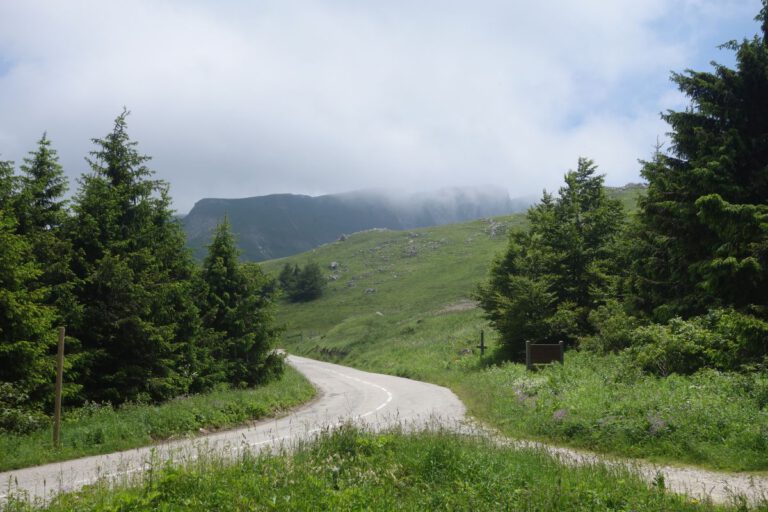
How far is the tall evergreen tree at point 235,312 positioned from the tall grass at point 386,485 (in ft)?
56.9

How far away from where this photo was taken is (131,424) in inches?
544

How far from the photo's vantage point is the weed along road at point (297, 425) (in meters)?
9.12

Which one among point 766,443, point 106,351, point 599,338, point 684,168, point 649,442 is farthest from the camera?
point 599,338

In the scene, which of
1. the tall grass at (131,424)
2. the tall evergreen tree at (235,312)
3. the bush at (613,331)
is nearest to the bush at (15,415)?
the tall grass at (131,424)

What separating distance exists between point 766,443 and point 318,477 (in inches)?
318

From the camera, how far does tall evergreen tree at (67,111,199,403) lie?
55.9 ft

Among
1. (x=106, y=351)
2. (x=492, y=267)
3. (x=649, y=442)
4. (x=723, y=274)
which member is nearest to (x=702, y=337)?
(x=723, y=274)

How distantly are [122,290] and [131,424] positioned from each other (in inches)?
208

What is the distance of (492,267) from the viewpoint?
36219mm

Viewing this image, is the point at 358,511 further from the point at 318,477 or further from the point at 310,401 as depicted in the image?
the point at 310,401

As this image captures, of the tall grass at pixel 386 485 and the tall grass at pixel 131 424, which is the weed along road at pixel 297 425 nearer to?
the tall grass at pixel 131 424

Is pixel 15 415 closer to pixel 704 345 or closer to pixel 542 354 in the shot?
pixel 704 345

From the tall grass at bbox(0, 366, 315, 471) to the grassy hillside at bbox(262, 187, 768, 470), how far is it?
8512 millimetres

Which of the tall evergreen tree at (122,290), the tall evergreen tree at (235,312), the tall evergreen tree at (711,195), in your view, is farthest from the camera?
the tall evergreen tree at (235,312)
